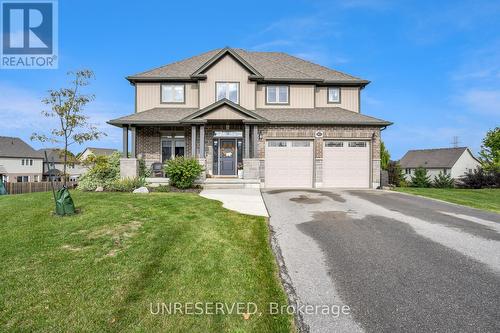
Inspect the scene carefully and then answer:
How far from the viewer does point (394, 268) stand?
5.14 metres

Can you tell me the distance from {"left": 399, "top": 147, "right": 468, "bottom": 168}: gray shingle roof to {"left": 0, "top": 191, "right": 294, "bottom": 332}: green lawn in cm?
5312

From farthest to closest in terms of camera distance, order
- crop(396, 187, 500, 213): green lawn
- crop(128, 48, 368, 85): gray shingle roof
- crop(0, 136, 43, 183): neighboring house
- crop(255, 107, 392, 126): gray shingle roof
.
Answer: crop(0, 136, 43, 183): neighboring house, crop(128, 48, 368, 85): gray shingle roof, crop(255, 107, 392, 126): gray shingle roof, crop(396, 187, 500, 213): green lawn

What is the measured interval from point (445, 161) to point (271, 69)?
4440cm

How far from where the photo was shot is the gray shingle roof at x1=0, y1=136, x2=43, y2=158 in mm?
45588

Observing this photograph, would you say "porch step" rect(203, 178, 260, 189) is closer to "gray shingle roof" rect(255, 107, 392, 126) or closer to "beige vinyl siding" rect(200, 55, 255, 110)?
"gray shingle roof" rect(255, 107, 392, 126)

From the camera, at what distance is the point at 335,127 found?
16938mm

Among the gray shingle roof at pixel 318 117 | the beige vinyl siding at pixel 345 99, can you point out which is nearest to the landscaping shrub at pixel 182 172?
the gray shingle roof at pixel 318 117

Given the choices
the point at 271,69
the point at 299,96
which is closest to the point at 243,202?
the point at 299,96

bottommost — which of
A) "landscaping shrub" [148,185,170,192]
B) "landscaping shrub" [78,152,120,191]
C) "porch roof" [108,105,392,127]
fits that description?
"landscaping shrub" [148,185,170,192]

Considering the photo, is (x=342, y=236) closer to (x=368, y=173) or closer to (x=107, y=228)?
(x=107, y=228)

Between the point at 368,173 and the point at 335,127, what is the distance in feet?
11.6

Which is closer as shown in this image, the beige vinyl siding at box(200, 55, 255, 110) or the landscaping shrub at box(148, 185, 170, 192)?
the landscaping shrub at box(148, 185, 170, 192)

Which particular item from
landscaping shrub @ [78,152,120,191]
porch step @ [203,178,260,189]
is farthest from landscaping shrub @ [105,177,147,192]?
porch step @ [203,178,260,189]

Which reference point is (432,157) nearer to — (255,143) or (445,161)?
(445,161)
